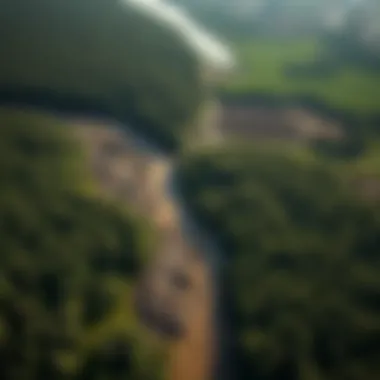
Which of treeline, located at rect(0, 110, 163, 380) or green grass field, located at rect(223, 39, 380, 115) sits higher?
green grass field, located at rect(223, 39, 380, 115)

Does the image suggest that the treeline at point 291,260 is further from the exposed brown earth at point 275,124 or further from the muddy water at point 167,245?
the exposed brown earth at point 275,124

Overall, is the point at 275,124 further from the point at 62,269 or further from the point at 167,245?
the point at 62,269

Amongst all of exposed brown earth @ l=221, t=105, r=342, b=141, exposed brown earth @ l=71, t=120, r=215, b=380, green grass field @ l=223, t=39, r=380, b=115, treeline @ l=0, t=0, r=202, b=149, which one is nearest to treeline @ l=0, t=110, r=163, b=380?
exposed brown earth @ l=71, t=120, r=215, b=380

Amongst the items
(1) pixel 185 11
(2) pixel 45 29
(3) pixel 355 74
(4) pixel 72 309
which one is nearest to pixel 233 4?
(1) pixel 185 11

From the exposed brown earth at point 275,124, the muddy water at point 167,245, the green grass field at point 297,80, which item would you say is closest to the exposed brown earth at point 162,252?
the muddy water at point 167,245

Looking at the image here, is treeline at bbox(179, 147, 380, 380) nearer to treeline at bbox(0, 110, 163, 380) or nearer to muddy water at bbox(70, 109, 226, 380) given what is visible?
muddy water at bbox(70, 109, 226, 380)

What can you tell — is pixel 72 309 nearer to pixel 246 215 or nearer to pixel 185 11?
pixel 246 215
